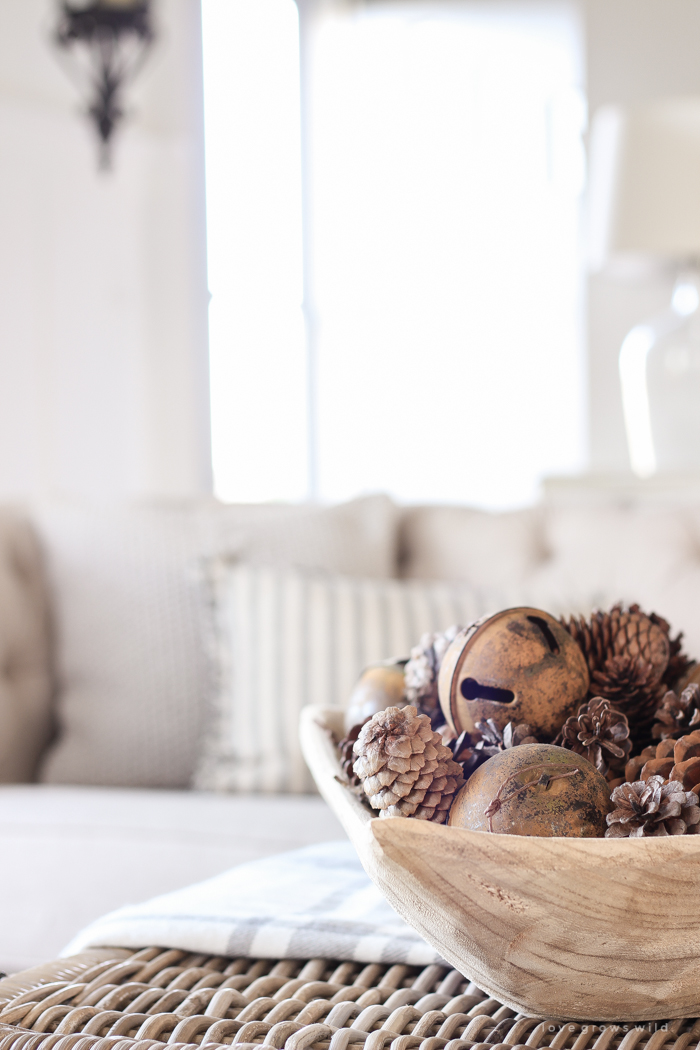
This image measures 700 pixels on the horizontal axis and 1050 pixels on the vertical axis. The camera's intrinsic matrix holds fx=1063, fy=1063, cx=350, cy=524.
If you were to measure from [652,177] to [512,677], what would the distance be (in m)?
2.01

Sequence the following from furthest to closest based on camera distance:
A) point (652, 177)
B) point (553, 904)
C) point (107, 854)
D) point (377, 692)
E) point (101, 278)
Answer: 1. point (101, 278)
2. point (652, 177)
3. point (107, 854)
4. point (377, 692)
5. point (553, 904)

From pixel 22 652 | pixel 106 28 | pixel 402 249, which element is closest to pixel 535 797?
pixel 22 652

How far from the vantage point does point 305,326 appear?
3977 millimetres

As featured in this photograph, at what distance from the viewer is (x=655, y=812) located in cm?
42

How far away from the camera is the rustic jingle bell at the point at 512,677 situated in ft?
1.58

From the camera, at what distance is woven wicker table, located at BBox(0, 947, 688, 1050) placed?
1.63ft

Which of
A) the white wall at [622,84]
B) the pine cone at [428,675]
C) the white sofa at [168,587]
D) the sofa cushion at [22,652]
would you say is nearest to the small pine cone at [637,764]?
the pine cone at [428,675]

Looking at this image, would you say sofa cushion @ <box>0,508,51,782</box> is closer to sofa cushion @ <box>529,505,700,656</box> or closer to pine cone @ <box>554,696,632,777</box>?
sofa cushion @ <box>529,505,700,656</box>

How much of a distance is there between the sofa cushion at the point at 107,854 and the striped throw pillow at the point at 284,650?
10 cm

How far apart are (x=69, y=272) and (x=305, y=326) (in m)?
1.00

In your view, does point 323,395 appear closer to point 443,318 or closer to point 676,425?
point 443,318

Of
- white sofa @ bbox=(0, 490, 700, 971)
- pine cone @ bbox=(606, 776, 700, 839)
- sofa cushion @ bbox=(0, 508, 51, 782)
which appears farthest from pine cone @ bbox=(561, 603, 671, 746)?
sofa cushion @ bbox=(0, 508, 51, 782)

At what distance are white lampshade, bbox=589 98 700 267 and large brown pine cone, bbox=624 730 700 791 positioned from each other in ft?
A: 6.50

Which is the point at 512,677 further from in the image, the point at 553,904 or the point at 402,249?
the point at 402,249
